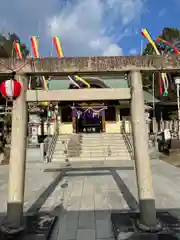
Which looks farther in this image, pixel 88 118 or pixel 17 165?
pixel 88 118

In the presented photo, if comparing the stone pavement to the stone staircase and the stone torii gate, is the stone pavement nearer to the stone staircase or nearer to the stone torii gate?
the stone torii gate

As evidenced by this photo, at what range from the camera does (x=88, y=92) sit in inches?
173

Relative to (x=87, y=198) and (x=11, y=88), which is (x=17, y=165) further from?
(x=87, y=198)

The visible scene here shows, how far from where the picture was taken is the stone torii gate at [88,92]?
4148mm

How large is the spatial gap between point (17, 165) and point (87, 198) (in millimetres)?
2699

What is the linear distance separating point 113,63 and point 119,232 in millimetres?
3131

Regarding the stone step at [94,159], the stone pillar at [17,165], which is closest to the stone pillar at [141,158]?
the stone pillar at [17,165]

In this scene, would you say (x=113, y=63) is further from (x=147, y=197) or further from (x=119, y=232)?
(x=119, y=232)

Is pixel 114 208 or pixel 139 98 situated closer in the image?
pixel 139 98

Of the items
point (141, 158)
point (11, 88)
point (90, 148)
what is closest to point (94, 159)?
point (90, 148)

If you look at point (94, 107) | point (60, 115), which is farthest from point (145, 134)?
point (60, 115)

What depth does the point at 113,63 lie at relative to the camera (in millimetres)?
4324

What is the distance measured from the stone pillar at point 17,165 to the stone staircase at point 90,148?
34.5 feet

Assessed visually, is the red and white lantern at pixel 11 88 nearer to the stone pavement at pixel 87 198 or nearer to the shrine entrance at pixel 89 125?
the stone pavement at pixel 87 198
